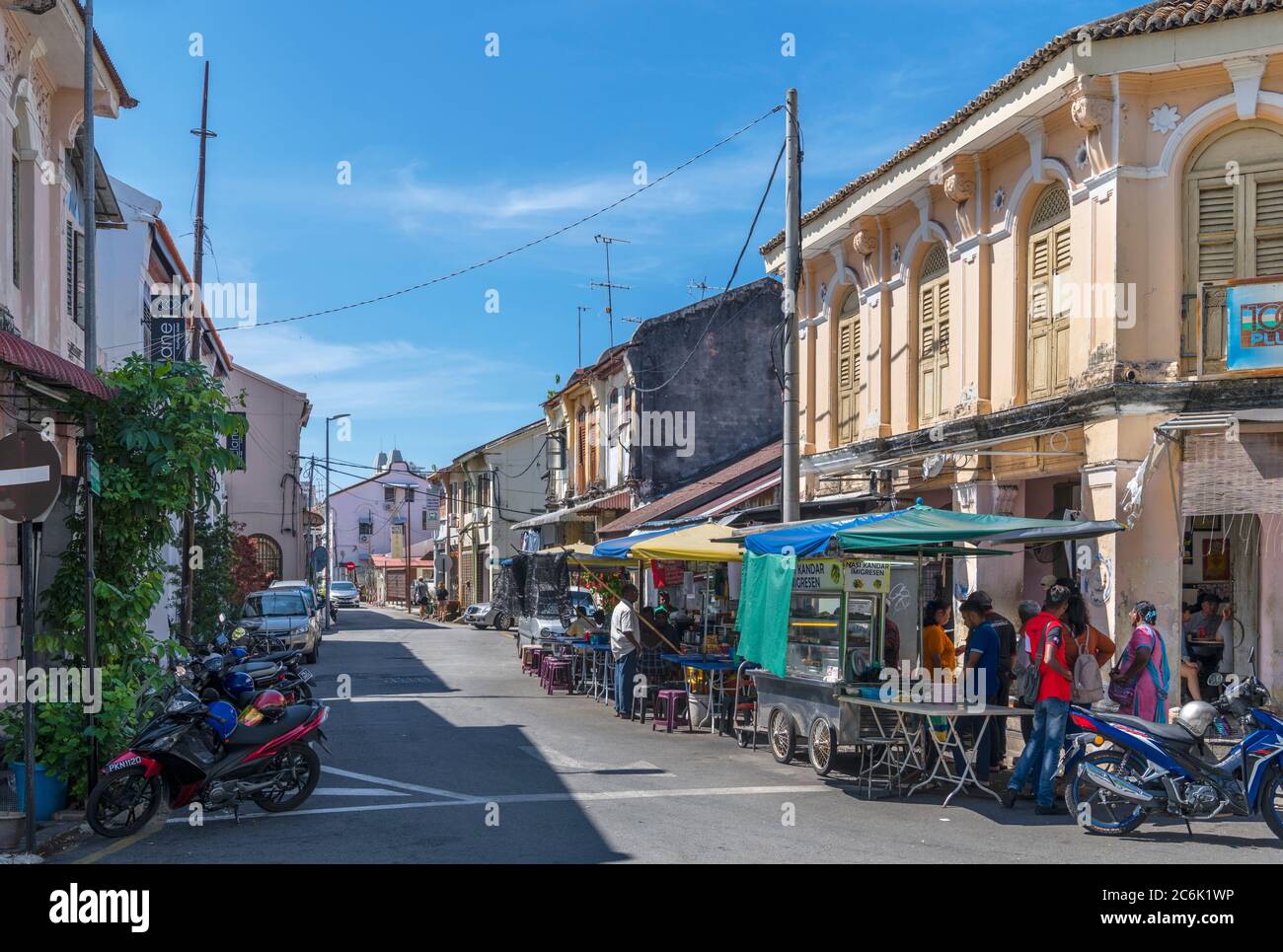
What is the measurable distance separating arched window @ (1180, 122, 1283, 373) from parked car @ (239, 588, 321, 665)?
20.5 m

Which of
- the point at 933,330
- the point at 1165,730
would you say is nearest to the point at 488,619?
the point at 933,330

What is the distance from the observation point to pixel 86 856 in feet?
28.4

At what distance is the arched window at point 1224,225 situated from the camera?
45.1 feet

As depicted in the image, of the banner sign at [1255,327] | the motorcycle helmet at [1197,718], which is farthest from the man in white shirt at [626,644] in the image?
the motorcycle helmet at [1197,718]

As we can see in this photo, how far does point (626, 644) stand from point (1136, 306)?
8.07 metres

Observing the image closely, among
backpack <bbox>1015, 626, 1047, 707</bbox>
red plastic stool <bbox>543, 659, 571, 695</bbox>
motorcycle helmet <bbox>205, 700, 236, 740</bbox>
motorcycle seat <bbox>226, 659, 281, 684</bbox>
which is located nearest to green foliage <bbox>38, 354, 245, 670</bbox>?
motorcycle helmet <bbox>205, 700, 236, 740</bbox>

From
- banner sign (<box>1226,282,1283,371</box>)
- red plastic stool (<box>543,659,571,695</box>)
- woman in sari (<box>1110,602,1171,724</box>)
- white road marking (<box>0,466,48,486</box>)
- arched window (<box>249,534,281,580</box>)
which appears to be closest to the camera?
white road marking (<box>0,466,48,486</box>)

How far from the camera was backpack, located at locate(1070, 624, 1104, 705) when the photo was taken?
11.0 m

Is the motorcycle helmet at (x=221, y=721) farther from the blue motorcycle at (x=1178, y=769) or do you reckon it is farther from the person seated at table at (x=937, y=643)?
the blue motorcycle at (x=1178, y=769)

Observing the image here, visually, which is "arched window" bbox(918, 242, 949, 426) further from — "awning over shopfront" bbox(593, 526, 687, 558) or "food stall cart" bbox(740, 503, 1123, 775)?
"food stall cart" bbox(740, 503, 1123, 775)

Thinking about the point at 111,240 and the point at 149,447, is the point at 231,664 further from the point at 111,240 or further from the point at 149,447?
the point at 111,240

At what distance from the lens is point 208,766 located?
9734 millimetres

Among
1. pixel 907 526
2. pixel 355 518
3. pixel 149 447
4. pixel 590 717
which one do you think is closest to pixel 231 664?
pixel 149 447

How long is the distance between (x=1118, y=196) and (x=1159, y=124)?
101 centimetres
